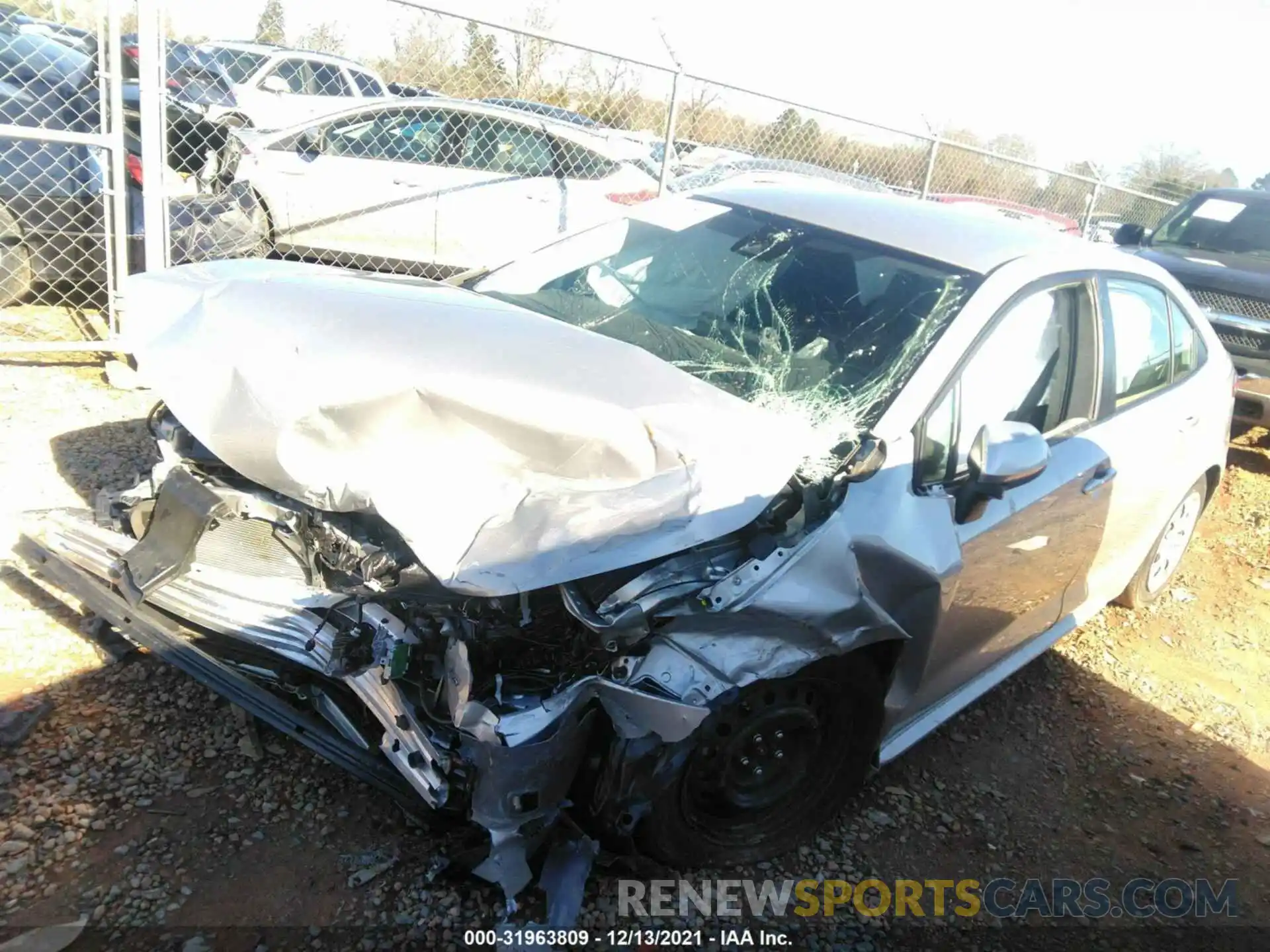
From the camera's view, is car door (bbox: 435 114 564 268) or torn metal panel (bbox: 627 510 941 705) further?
A: car door (bbox: 435 114 564 268)

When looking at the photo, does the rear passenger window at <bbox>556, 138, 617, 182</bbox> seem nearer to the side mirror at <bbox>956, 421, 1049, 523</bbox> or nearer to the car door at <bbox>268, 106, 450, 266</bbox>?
the car door at <bbox>268, 106, 450, 266</bbox>

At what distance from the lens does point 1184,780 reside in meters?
3.49

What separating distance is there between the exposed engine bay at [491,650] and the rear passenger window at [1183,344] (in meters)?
2.17

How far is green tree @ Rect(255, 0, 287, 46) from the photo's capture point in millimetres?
6656

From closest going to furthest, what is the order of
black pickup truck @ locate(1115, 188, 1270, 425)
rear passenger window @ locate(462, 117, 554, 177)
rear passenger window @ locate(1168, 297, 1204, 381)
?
rear passenger window @ locate(1168, 297, 1204, 381) → black pickup truck @ locate(1115, 188, 1270, 425) → rear passenger window @ locate(462, 117, 554, 177)

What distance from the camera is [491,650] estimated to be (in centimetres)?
230

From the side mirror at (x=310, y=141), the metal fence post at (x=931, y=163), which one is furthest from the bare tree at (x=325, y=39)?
the metal fence post at (x=931, y=163)

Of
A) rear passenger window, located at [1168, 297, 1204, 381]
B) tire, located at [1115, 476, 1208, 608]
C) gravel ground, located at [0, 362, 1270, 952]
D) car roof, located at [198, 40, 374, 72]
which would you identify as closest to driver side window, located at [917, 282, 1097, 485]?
rear passenger window, located at [1168, 297, 1204, 381]

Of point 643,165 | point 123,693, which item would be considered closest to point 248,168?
point 643,165

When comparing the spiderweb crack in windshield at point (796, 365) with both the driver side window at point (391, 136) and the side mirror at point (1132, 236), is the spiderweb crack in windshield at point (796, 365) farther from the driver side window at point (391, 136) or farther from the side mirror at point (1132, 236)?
the side mirror at point (1132, 236)

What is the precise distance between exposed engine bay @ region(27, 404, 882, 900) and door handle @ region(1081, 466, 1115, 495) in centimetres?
110

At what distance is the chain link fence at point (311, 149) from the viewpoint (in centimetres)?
549

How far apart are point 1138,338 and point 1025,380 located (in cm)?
91

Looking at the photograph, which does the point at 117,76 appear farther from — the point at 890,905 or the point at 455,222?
the point at 890,905
